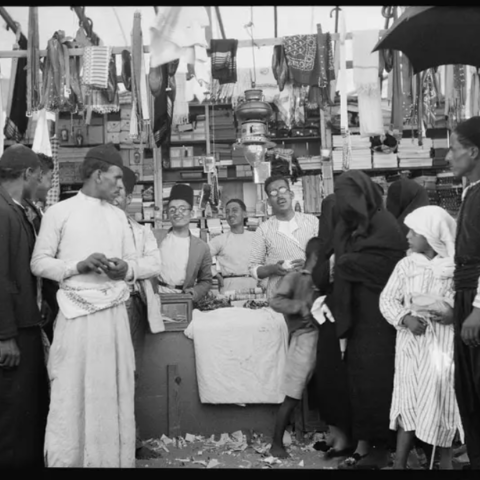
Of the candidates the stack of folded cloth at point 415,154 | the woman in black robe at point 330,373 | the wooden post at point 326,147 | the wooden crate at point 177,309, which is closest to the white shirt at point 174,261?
the wooden crate at point 177,309

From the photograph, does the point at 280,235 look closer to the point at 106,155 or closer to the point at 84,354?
the point at 106,155

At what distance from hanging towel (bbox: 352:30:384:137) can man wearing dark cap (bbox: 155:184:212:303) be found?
67.5 inches

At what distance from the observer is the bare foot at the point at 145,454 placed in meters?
3.79

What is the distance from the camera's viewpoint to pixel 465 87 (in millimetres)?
5617

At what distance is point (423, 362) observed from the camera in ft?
10.3

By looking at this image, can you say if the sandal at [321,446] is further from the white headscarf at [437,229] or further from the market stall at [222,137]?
the white headscarf at [437,229]

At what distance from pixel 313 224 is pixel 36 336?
79.3 inches

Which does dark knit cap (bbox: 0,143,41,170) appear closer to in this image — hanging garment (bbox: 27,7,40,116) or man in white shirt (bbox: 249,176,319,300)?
man in white shirt (bbox: 249,176,319,300)

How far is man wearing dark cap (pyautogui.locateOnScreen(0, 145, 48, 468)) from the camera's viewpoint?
3045mm

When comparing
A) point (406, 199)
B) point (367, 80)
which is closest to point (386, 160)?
point (367, 80)

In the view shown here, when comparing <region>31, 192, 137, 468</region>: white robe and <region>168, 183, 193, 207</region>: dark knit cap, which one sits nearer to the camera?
<region>31, 192, 137, 468</region>: white robe

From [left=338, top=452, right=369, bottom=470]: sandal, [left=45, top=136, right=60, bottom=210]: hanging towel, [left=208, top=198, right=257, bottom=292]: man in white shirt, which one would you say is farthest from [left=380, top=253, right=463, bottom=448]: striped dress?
[left=45, top=136, right=60, bottom=210]: hanging towel

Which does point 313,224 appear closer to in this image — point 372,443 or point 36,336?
point 372,443

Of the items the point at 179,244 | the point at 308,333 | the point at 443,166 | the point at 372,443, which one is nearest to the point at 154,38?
the point at 179,244
